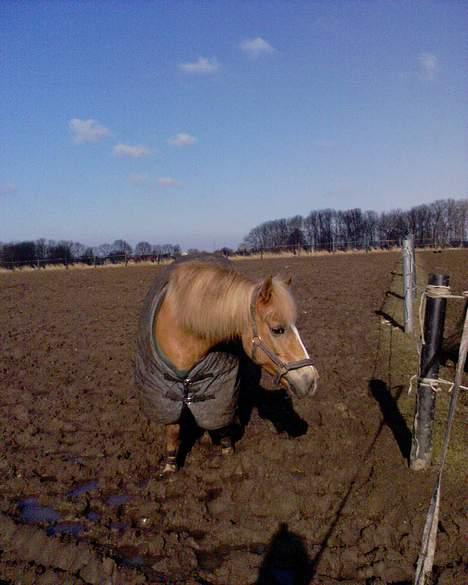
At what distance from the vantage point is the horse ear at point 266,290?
340 cm

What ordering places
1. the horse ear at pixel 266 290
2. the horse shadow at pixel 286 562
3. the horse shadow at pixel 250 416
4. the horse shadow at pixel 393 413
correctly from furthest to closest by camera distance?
the horse shadow at pixel 250 416
the horse shadow at pixel 393 413
the horse ear at pixel 266 290
the horse shadow at pixel 286 562

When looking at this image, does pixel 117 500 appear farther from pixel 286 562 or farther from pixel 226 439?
pixel 286 562

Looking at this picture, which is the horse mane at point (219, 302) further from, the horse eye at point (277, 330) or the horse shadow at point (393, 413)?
the horse shadow at point (393, 413)

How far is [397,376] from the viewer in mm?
6430

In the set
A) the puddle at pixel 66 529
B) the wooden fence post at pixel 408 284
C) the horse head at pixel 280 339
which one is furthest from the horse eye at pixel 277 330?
the wooden fence post at pixel 408 284

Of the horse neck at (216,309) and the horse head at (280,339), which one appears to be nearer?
the horse head at (280,339)

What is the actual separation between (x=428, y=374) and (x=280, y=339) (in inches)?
46.8

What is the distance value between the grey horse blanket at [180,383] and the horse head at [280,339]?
70cm

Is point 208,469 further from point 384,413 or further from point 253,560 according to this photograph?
point 384,413

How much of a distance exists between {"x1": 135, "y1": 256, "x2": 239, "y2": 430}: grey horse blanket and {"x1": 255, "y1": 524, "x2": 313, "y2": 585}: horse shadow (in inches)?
46.6

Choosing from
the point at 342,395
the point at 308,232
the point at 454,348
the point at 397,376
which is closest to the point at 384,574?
the point at 454,348

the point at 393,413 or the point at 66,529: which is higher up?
the point at 393,413

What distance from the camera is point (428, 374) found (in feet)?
12.4

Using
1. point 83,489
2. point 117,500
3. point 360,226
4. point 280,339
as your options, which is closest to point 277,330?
point 280,339
